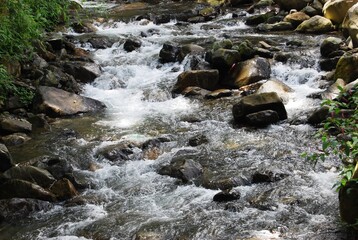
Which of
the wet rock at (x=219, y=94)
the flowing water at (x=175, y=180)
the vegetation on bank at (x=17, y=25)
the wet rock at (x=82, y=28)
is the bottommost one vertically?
the flowing water at (x=175, y=180)

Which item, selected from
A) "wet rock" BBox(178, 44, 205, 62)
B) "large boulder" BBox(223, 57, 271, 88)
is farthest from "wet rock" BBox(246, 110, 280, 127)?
"wet rock" BBox(178, 44, 205, 62)

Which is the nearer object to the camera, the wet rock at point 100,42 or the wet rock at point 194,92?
the wet rock at point 194,92

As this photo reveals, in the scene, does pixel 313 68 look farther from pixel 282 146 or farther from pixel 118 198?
pixel 118 198

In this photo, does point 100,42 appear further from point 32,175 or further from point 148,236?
point 148,236

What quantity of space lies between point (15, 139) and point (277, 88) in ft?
20.2

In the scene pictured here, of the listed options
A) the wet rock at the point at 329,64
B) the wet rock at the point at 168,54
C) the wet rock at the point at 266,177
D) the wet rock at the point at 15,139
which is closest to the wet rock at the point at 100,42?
the wet rock at the point at 168,54

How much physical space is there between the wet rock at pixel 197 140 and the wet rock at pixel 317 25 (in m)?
8.89

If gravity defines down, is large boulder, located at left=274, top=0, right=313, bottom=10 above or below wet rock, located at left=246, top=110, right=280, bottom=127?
above

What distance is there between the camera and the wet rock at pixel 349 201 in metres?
4.75

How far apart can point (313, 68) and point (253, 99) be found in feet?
11.9

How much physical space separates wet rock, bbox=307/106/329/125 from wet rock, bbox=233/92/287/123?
0.62 m

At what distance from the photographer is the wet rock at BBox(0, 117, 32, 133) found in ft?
29.8

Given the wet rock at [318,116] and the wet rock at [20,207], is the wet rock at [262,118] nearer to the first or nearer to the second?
the wet rock at [318,116]

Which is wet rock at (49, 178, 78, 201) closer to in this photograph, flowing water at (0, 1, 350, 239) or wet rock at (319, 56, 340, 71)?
flowing water at (0, 1, 350, 239)
